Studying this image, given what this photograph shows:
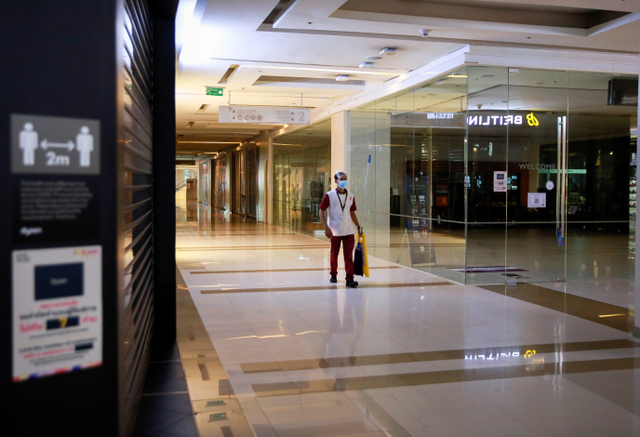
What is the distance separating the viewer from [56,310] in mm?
1764

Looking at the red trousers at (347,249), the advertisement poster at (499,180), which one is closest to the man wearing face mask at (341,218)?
the red trousers at (347,249)

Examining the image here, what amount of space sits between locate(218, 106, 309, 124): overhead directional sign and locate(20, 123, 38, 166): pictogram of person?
39.0ft

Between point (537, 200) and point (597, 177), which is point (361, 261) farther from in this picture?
point (597, 177)

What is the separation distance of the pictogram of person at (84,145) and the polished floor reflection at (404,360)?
2025 millimetres

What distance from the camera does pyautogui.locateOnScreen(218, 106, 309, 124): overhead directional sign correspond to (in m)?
13.5

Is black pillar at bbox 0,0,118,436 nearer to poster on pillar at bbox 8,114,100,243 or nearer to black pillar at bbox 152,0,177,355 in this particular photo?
poster on pillar at bbox 8,114,100,243

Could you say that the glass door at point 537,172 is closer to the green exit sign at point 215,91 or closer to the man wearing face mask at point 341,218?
the man wearing face mask at point 341,218

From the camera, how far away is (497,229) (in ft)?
29.9

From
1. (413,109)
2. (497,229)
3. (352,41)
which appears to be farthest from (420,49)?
(497,229)

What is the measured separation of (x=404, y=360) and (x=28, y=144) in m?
3.73

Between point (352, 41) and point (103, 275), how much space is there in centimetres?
723

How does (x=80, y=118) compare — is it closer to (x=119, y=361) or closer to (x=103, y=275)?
(x=103, y=275)

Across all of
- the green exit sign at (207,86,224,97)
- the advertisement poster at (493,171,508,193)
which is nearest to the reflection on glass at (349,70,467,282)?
the advertisement poster at (493,171,508,193)

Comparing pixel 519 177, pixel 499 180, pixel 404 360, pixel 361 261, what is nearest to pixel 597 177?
pixel 519 177
